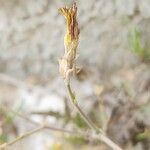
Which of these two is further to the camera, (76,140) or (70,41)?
(76,140)

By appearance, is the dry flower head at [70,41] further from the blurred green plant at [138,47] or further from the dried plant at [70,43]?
the blurred green plant at [138,47]

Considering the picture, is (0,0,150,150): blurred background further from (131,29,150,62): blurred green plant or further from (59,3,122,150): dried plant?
(59,3,122,150): dried plant

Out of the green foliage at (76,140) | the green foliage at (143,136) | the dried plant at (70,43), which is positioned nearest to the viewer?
Answer: the dried plant at (70,43)

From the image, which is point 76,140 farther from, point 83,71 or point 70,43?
point 70,43

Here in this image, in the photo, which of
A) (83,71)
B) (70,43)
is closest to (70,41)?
(70,43)

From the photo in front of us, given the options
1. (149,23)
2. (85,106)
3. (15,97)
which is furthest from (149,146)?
(15,97)

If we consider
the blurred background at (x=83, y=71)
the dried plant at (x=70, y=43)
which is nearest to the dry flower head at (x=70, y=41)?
the dried plant at (x=70, y=43)

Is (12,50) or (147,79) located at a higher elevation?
(12,50)

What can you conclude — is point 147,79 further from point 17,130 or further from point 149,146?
point 17,130
